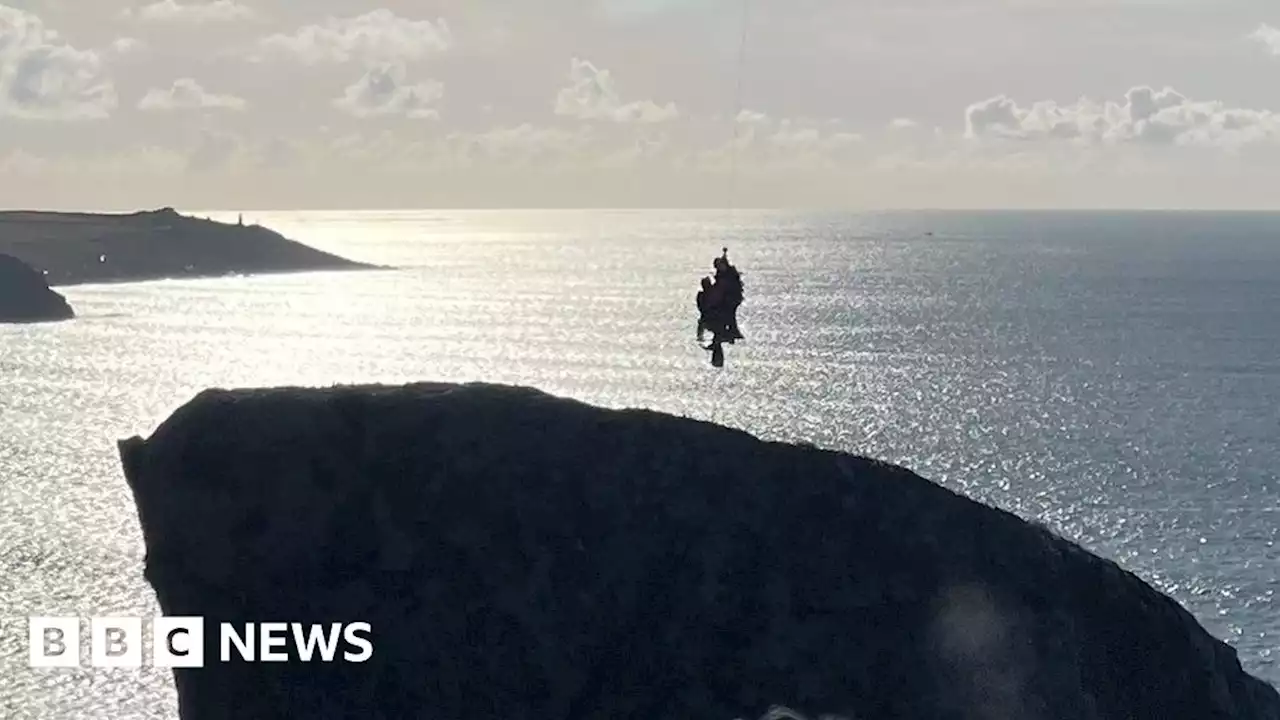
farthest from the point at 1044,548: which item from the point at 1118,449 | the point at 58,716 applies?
the point at 1118,449

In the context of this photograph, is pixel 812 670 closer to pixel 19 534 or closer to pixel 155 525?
pixel 155 525

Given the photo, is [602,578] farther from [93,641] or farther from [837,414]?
[837,414]

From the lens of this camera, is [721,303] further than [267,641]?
Yes

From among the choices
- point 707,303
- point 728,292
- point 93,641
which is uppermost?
point 728,292

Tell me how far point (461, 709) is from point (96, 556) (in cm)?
5586

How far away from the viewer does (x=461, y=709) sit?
99.0 ft

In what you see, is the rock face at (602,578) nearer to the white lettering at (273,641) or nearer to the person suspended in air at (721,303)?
the white lettering at (273,641)

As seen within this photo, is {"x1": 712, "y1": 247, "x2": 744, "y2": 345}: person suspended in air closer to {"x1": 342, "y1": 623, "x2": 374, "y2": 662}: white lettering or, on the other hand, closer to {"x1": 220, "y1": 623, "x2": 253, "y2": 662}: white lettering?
{"x1": 342, "y1": 623, "x2": 374, "y2": 662}: white lettering

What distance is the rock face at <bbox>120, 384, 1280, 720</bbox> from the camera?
30.3 m

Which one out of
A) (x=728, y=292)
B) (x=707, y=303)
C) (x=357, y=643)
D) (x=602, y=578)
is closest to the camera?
(x=357, y=643)

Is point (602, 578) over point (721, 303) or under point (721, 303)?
under

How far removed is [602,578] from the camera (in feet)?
102

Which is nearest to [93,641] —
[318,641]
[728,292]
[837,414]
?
[318,641]

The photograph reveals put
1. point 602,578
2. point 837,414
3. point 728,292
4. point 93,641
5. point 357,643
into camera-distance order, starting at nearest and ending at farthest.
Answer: point 357,643
point 602,578
point 728,292
point 93,641
point 837,414
